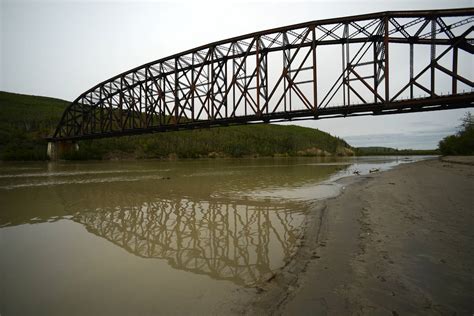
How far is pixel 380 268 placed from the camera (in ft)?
12.8

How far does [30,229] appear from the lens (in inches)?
259

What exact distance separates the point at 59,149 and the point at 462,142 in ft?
261

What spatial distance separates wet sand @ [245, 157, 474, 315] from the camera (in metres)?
2.95

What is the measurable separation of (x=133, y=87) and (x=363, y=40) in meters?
37.1

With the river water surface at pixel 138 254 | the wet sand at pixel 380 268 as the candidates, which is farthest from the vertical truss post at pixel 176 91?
the wet sand at pixel 380 268

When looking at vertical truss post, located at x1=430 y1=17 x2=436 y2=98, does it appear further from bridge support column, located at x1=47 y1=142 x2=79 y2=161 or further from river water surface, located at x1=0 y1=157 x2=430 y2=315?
bridge support column, located at x1=47 y1=142 x2=79 y2=161

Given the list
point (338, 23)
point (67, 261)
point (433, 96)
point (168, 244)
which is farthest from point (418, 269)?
point (338, 23)

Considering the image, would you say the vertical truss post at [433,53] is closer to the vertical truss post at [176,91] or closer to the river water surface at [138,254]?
the river water surface at [138,254]

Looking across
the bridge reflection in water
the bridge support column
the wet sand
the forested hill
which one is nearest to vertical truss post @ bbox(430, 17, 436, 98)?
the wet sand

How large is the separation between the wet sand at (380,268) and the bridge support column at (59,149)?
210ft

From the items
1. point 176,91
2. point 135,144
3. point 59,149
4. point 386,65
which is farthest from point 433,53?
point 135,144

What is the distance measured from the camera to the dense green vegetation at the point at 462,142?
44.1 metres

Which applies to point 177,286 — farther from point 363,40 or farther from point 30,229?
point 363,40

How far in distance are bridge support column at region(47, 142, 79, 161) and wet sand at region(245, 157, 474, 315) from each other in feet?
210
